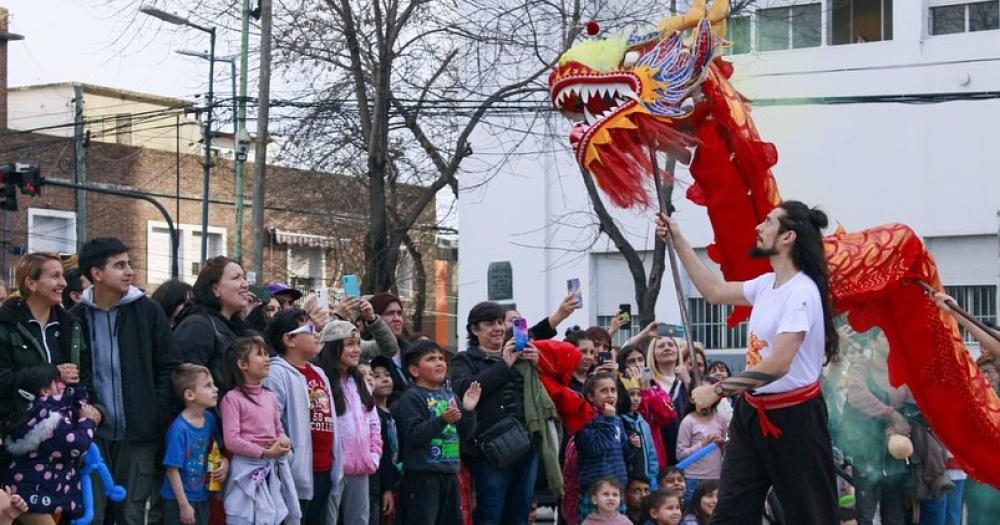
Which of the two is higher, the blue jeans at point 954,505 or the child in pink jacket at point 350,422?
the child in pink jacket at point 350,422

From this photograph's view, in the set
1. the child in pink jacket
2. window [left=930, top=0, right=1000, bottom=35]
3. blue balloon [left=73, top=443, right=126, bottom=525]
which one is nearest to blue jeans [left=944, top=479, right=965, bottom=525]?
the child in pink jacket

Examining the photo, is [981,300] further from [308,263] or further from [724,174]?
[308,263]

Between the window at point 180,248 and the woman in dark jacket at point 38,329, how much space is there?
33558 millimetres

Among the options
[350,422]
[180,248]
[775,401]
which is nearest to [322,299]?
[350,422]

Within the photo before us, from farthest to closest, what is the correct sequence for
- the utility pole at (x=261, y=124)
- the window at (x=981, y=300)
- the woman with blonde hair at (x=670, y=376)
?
A: the window at (x=981, y=300), the utility pole at (x=261, y=124), the woman with blonde hair at (x=670, y=376)

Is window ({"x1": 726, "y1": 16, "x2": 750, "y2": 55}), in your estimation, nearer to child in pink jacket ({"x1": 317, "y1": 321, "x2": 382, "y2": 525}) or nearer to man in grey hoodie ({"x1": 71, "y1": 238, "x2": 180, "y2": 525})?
child in pink jacket ({"x1": 317, "y1": 321, "x2": 382, "y2": 525})

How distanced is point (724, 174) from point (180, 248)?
3520cm

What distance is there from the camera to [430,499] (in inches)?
358

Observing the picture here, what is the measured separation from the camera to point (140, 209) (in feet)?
133

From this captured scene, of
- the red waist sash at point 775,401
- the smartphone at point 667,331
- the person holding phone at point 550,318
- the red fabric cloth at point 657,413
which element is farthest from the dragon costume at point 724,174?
the smartphone at point 667,331

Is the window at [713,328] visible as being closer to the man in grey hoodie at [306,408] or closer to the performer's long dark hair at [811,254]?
the man in grey hoodie at [306,408]

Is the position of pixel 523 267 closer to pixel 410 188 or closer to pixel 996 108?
pixel 410 188

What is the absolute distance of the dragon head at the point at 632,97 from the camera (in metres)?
7.95

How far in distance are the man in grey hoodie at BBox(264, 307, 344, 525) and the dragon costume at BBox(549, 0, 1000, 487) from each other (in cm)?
199
